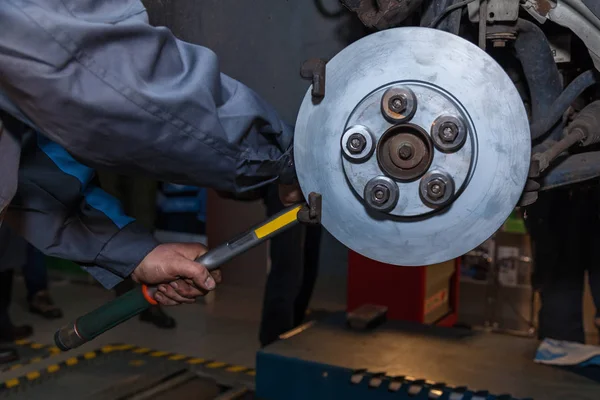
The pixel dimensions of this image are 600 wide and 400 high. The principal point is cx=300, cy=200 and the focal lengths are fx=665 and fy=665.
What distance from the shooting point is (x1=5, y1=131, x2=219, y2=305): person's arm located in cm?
132

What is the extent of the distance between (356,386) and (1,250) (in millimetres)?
1029

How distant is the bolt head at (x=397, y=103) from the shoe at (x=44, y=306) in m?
3.10

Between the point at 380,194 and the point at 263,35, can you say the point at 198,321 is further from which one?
the point at 380,194

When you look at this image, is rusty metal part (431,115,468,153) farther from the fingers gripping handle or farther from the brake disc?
the fingers gripping handle

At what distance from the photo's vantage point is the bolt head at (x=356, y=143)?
102 centimetres

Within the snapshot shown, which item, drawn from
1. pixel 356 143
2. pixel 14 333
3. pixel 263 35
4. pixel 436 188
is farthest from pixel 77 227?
pixel 14 333

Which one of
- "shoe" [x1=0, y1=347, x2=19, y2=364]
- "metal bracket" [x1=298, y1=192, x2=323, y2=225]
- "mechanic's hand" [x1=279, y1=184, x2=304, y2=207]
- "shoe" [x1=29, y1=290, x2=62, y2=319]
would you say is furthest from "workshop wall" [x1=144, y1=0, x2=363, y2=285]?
"shoe" [x1=29, y1=290, x2=62, y2=319]

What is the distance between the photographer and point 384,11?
1.11m

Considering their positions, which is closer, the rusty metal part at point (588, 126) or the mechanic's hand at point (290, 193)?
the rusty metal part at point (588, 126)

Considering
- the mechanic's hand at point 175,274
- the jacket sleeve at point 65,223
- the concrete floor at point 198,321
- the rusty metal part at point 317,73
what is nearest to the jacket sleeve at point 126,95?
the rusty metal part at point 317,73

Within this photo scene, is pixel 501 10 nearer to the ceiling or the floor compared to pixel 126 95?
nearer to the ceiling

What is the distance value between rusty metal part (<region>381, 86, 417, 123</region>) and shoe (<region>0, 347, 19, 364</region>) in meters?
2.44

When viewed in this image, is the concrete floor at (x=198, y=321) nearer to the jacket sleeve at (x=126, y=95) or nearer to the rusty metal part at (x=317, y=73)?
the jacket sleeve at (x=126, y=95)

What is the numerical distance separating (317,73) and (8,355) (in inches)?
94.1
